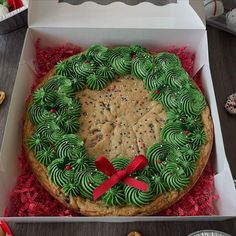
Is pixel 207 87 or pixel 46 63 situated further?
Answer: pixel 46 63

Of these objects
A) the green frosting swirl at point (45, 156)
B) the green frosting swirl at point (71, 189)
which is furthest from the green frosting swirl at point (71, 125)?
the green frosting swirl at point (71, 189)

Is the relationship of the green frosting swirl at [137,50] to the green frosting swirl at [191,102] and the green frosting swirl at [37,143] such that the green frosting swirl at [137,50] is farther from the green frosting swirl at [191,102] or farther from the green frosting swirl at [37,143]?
the green frosting swirl at [37,143]

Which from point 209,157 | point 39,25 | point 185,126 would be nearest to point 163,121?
point 185,126

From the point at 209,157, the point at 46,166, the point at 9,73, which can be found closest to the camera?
the point at 46,166

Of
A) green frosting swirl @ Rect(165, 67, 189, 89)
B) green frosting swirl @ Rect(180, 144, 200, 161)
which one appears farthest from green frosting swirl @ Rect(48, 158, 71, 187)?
green frosting swirl @ Rect(165, 67, 189, 89)

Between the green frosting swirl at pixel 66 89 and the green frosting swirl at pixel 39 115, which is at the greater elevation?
the green frosting swirl at pixel 66 89

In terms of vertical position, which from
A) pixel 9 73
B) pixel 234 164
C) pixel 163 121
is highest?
pixel 9 73

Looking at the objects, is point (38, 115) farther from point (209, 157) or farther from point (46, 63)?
point (209, 157)

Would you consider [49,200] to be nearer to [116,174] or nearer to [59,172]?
[59,172]
